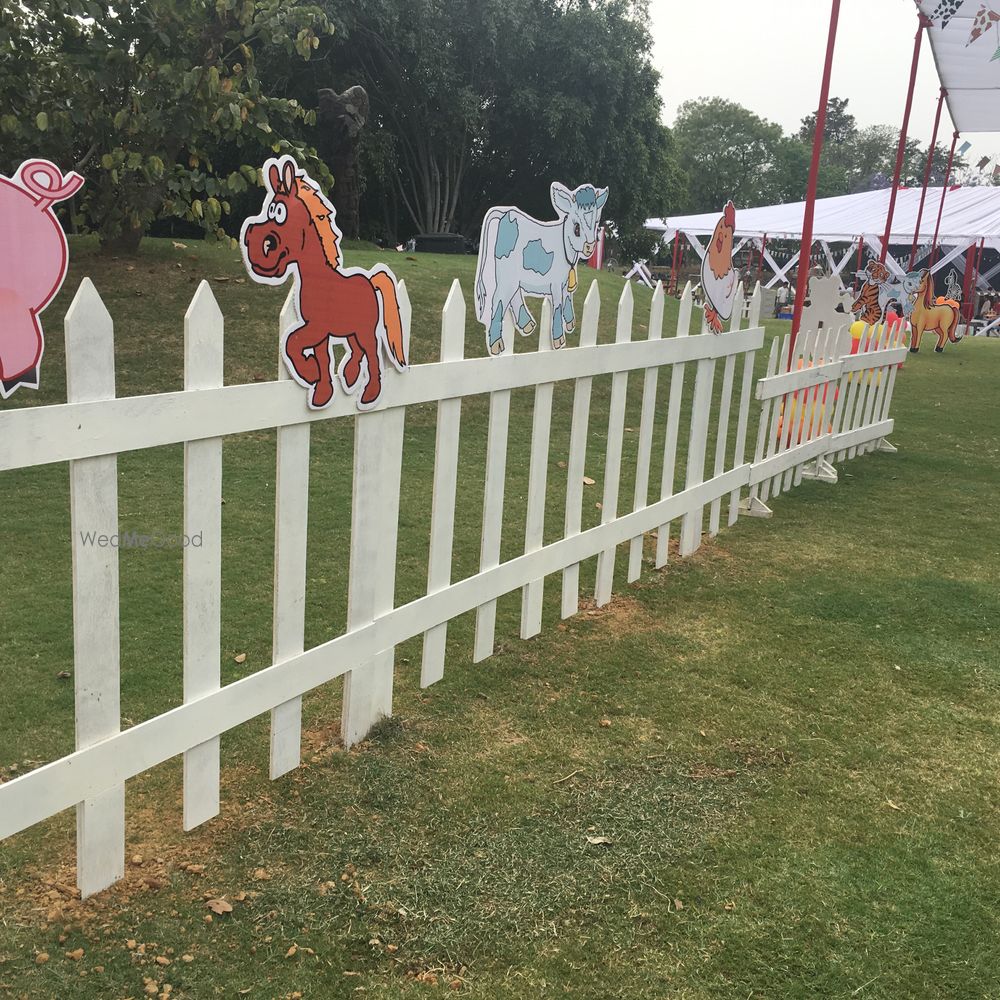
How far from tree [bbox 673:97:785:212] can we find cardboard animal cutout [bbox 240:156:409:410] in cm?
7897

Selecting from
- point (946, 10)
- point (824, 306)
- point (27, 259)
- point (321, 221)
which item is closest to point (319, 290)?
point (321, 221)

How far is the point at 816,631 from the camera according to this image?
4.54m

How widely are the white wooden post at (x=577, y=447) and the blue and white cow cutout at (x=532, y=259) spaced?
0.33ft

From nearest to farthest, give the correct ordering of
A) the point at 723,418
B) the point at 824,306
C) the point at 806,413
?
the point at 723,418, the point at 806,413, the point at 824,306

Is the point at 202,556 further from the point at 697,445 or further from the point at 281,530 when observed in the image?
the point at 697,445

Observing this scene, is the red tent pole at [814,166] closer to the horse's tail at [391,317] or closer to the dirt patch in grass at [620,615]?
the dirt patch in grass at [620,615]

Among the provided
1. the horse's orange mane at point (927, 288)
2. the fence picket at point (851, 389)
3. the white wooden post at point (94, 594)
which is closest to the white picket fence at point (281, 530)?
the white wooden post at point (94, 594)

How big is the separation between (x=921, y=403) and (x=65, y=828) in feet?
37.8

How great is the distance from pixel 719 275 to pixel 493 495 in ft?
9.03

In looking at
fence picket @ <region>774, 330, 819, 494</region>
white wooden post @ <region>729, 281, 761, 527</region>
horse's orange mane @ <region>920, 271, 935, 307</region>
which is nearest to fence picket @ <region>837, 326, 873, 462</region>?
fence picket @ <region>774, 330, 819, 494</region>

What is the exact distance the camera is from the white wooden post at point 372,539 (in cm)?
310

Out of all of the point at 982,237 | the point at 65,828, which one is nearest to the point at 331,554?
the point at 65,828

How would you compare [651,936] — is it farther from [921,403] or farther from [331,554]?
[921,403]

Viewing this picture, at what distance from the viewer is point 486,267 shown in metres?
3.65
